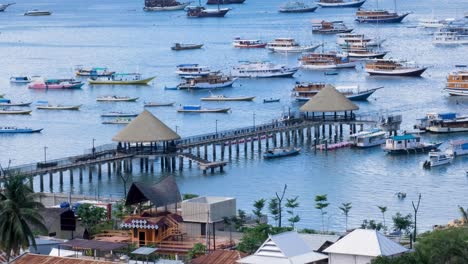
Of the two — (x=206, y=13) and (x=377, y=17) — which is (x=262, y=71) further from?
(x=206, y=13)

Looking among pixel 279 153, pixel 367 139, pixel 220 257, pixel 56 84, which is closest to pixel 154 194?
pixel 220 257

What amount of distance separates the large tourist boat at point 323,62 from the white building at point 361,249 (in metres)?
75.0

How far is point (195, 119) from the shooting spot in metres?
82.5

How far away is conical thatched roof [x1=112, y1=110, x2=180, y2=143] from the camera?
2382 inches

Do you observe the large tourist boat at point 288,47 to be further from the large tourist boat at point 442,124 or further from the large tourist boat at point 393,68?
the large tourist boat at point 442,124

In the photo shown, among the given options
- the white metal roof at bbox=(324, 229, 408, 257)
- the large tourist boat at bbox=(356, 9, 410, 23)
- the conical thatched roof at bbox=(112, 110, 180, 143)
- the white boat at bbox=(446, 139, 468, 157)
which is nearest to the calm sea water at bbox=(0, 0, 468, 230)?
the white boat at bbox=(446, 139, 468, 157)

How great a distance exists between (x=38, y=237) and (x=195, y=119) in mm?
42404

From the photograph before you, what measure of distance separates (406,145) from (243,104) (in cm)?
2347

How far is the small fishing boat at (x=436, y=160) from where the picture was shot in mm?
63094

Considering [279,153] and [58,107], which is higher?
[279,153]

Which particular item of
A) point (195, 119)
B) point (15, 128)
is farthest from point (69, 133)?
point (195, 119)

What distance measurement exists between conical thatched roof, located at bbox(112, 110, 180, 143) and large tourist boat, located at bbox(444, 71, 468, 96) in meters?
30.6

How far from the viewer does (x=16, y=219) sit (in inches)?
1416

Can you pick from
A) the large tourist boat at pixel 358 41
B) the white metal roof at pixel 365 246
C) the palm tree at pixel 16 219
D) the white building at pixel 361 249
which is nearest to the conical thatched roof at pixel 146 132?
the palm tree at pixel 16 219
